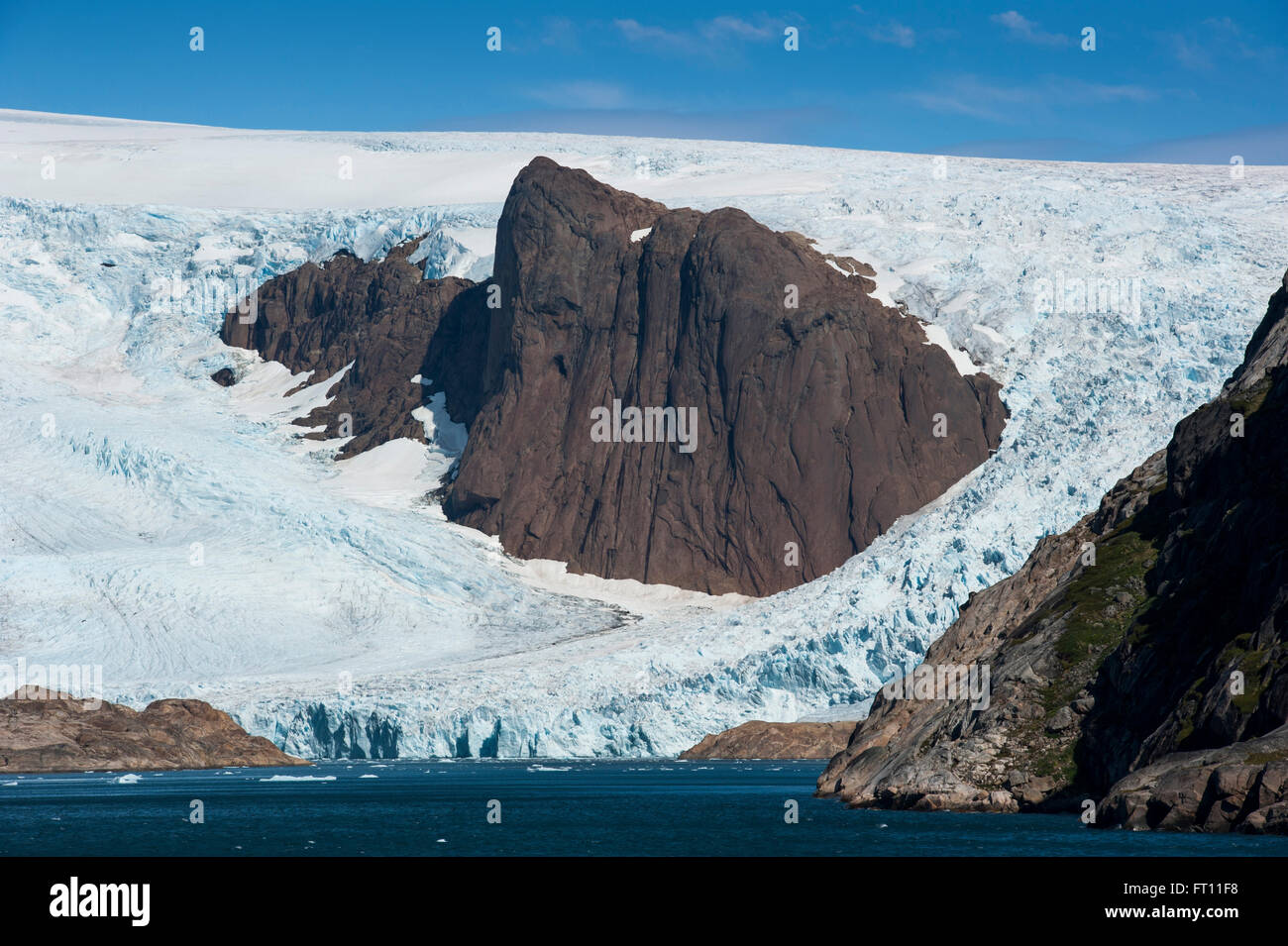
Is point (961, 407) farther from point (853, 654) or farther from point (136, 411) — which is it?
point (136, 411)

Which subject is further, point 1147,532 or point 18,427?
point 18,427

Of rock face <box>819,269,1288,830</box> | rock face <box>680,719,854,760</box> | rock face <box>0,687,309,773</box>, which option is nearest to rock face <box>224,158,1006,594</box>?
rock face <box>680,719,854,760</box>

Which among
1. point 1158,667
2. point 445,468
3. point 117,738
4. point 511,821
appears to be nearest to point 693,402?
point 445,468

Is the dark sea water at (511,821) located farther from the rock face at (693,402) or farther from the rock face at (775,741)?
the rock face at (693,402)

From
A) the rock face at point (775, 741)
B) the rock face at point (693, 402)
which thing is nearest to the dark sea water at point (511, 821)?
the rock face at point (775, 741)

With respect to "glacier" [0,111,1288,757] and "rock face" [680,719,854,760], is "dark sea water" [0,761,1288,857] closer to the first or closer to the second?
"rock face" [680,719,854,760]
